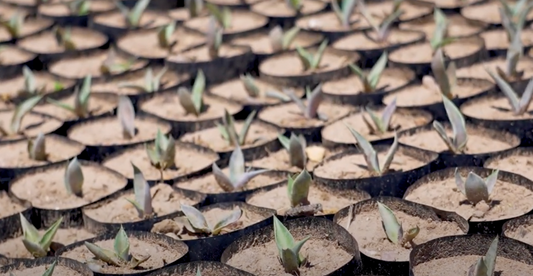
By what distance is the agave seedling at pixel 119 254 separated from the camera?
2.02 metres

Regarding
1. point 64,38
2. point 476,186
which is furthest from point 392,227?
point 64,38

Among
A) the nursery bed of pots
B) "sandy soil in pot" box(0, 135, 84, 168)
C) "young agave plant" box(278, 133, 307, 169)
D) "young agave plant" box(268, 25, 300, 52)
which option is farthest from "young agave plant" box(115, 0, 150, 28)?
"young agave plant" box(278, 133, 307, 169)

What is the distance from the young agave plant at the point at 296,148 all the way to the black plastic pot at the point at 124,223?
322 mm

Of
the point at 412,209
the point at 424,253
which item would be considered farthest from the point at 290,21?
the point at 424,253

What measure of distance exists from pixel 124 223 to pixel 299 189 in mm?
479

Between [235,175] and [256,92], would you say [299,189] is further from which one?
[256,92]

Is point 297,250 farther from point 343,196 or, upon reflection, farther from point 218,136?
point 218,136

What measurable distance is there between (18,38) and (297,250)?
2.52 meters

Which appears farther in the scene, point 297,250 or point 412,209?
point 412,209

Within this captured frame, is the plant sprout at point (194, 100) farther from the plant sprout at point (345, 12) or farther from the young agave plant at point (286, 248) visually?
the young agave plant at point (286, 248)

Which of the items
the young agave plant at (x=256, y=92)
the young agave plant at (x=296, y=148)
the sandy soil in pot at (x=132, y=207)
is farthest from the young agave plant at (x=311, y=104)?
the sandy soil in pot at (x=132, y=207)

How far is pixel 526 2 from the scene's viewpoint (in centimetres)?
371

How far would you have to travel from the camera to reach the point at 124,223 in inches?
89.4

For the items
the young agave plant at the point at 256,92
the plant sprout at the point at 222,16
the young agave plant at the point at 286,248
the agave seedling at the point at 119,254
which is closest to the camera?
the young agave plant at the point at 286,248
